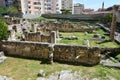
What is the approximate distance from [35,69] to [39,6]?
62.9 metres

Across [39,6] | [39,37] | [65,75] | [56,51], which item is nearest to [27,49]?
[56,51]

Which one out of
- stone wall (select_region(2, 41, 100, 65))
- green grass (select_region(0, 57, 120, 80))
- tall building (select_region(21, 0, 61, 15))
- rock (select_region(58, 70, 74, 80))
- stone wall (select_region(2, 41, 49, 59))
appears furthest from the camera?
tall building (select_region(21, 0, 61, 15))

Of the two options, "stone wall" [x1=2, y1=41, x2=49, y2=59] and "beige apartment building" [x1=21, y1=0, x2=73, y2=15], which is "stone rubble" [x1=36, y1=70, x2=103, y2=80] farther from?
"beige apartment building" [x1=21, y1=0, x2=73, y2=15]

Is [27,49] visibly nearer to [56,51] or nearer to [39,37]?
[56,51]

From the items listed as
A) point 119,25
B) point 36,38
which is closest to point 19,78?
point 36,38

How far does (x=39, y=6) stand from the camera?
72.1 meters

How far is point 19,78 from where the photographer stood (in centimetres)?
1048

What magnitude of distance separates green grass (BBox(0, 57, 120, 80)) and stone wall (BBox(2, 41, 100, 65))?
2.18 ft

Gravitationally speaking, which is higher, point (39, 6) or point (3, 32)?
point (39, 6)

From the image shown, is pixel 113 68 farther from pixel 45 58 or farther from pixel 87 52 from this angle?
pixel 45 58

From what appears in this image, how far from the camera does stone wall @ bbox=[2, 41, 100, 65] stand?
12.4 m


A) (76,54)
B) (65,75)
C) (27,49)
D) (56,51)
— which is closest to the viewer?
(65,75)

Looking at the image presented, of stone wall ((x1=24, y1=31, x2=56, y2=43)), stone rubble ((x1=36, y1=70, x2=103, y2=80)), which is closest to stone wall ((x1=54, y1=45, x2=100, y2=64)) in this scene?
stone rubble ((x1=36, y1=70, x2=103, y2=80))

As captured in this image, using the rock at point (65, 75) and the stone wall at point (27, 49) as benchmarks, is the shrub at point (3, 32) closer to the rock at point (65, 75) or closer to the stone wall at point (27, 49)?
the stone wall at point (27, 49)
